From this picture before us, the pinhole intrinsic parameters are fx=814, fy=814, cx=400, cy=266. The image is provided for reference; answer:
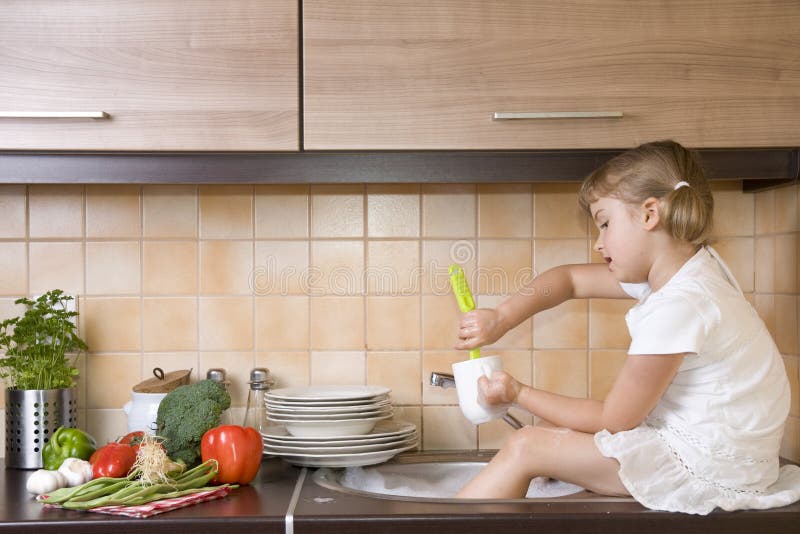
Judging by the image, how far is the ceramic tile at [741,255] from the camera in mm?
1729

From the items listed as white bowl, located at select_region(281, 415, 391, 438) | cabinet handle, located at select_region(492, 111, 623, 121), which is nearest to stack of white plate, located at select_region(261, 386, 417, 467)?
white bowl, located at select_region(281, 415, 391, 438)

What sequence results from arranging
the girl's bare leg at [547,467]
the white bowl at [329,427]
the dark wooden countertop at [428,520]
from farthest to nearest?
the white bowl at [329,427], the girl's bare leg at [547,467], the dark wooden countertop at [428,520]

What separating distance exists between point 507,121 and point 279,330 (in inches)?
26.3

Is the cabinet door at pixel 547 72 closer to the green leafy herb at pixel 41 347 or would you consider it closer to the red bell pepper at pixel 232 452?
the red bell pepper at pixel 232 452

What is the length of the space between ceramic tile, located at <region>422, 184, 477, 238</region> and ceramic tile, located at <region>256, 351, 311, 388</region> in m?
0.37

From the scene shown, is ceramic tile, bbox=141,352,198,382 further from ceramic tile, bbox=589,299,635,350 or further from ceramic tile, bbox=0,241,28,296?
ceramic tile, bbox=589,299,635,350

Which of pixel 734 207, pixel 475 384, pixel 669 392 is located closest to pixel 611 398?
pixel 669 392

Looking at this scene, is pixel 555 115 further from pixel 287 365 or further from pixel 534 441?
pixel 287 365

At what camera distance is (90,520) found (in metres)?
1.16

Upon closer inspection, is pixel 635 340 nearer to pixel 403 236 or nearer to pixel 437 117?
pixel 437 117

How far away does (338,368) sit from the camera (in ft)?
5.62

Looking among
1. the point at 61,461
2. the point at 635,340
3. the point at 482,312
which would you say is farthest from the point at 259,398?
the point at 635,340

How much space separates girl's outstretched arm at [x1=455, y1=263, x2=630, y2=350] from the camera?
154cm

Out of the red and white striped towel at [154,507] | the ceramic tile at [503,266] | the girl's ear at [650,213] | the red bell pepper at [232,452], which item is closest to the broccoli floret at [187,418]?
the red bell pepper at [232,452]
